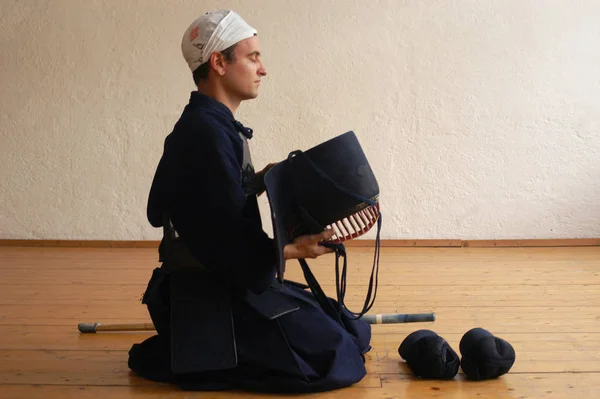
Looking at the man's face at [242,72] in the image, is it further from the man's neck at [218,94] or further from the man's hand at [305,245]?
the man's hand at [305,245]

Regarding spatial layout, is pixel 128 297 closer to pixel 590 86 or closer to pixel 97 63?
pixel 97 63

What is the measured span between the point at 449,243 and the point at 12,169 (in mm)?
3226

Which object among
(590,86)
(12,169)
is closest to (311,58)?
(590,86)

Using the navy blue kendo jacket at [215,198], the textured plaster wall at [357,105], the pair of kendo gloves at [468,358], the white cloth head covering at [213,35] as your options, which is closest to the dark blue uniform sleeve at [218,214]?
the navy blue kendo jacket at [215,198]

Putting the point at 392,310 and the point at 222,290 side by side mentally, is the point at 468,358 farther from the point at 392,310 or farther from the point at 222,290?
the point at 392,310

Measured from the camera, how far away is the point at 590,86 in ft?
17.5

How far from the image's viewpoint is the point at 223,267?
2.22m

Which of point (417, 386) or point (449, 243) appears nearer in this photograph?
point (417, 386)

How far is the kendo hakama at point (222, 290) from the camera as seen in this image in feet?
7.17

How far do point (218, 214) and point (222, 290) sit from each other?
0.95 ft

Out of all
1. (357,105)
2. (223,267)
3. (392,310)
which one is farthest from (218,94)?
(357,105)

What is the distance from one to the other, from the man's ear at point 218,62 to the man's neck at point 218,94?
0.16ft

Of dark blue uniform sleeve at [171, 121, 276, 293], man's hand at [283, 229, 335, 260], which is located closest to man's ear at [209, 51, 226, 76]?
dark blue uniform sleeve at [171, 121, 276, 293]

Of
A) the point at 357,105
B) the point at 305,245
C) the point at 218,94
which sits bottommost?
the point at 305,245
